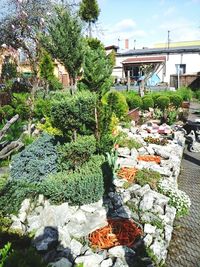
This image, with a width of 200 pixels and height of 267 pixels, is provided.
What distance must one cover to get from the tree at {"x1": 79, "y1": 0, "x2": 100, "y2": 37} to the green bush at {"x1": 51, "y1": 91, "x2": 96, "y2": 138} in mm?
10443

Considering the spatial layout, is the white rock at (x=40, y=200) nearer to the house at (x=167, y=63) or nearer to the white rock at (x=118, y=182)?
the white rock at (x=118, y=182)

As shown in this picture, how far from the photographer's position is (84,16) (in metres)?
17.1

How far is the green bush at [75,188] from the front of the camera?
21.4 feet

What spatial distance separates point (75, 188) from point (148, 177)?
2.33 metres

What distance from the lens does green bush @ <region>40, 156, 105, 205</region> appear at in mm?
6508

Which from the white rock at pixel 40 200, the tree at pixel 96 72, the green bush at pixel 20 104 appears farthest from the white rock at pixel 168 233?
the tree at pixel 96 72

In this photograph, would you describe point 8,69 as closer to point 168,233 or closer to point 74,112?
point 74,112

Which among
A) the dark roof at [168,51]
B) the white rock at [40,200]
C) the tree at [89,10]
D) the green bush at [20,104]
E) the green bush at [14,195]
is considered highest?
the tree at [89,10]

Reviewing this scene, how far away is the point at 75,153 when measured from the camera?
24.2 feet

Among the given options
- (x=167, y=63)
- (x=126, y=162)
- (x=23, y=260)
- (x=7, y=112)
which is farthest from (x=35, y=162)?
(x=167, y=63)

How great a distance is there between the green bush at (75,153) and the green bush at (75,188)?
2.01ft

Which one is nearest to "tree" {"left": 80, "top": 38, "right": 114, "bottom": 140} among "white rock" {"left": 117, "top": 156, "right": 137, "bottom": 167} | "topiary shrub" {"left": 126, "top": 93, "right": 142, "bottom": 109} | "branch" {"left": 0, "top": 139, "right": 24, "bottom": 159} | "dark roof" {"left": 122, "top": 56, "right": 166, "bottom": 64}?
"topiary shrub" {"left": 126, "top": 93, "right": 142, "bottom": 109}

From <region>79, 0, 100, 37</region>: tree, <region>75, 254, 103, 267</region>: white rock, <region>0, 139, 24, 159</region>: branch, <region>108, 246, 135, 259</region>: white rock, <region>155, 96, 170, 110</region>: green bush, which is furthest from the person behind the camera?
<region>155, 96, 170, 110</region>: green bush

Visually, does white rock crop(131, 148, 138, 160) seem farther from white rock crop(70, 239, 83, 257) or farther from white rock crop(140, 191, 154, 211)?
white rock crop(70, 239, 83, 257)
